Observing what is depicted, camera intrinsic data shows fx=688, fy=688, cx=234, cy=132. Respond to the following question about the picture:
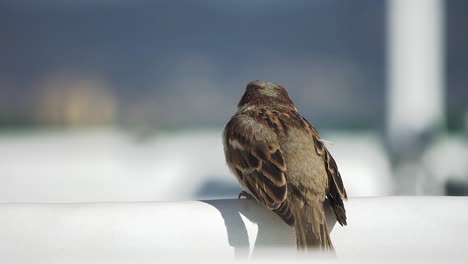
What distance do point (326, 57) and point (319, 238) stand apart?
12.5 feet

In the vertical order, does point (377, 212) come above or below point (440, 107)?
above

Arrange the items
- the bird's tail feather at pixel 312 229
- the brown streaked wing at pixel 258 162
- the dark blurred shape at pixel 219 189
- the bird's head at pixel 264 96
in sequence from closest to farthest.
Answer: the bird's tail feather at pixel 312 229, the brown streaked wing at pixel 258 162, the bird's head at pixel 264 96, the dark blurred shape at pixel 219 189

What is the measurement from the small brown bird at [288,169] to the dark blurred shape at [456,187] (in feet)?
9.26

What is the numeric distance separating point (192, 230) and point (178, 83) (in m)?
3.88

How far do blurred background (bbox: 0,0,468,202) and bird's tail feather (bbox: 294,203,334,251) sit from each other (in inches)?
126

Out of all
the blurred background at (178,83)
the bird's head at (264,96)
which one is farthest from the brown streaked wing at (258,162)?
the blurred background at (178,83)

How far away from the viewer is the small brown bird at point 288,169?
7.82ft

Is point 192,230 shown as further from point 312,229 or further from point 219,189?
point 219,189

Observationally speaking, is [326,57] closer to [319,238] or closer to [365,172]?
[365,172]

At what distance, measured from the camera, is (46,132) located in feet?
19.9

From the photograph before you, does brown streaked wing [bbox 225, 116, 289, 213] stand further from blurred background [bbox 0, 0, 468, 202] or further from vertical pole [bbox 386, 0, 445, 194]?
blurred background [bbox 0, 0, 468, 202]

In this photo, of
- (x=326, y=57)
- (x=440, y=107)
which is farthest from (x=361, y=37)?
(x=440, y=107)

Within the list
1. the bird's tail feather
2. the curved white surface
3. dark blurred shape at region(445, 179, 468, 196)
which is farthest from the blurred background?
the curved white surface

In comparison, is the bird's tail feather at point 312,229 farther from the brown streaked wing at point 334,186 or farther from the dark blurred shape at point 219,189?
the dark blurred shape at point 219,189
